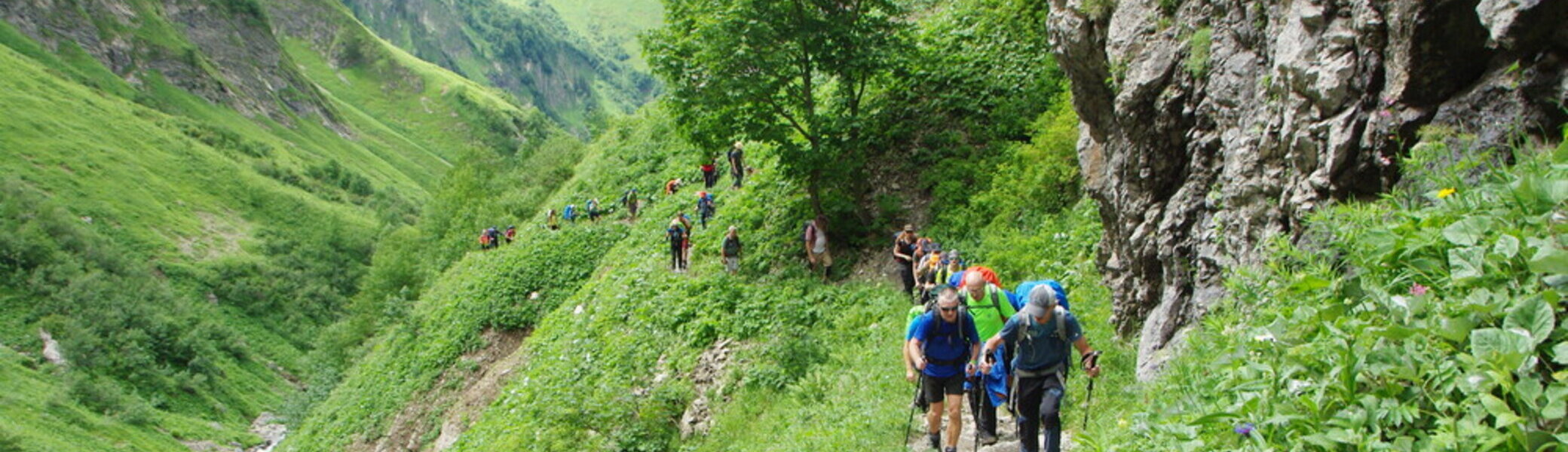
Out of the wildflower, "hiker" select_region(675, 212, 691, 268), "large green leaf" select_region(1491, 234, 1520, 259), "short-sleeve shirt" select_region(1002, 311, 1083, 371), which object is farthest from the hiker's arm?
"hiker" select_region(675, 212, 691, 268)

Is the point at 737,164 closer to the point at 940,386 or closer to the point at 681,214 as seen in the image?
the point at 681,214

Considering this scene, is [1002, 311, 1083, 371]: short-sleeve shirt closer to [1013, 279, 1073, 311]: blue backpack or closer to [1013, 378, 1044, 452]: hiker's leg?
[1013, 378, 1044, 452]: hiker's leg

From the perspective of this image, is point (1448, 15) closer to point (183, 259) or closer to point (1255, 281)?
point (1255, 281)

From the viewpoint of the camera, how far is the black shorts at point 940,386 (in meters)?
8.23

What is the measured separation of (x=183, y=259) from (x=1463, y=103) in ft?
312

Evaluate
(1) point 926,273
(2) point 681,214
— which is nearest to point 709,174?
(2) point 681,214

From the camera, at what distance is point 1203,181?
9.23 m

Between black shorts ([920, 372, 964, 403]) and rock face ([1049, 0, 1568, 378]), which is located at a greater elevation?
rock face ([1049, 0, 1568, 378])

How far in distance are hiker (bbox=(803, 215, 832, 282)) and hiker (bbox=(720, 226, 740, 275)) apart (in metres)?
1.84

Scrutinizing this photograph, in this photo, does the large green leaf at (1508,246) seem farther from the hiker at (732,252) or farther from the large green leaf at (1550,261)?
the hiker at (732,252)

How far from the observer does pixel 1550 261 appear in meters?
4.38

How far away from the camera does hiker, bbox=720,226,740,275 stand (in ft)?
66.0

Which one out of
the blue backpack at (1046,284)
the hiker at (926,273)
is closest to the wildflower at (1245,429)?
the blue backpack at (1046,284)

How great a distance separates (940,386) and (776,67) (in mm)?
11741
